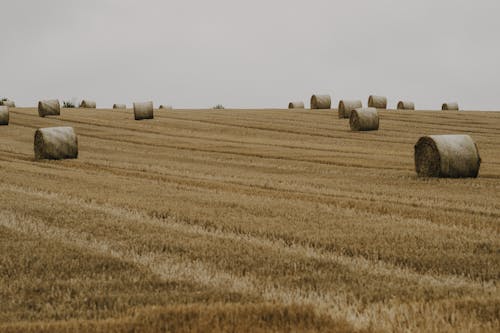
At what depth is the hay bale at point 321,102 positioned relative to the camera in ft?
164

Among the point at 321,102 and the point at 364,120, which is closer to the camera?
the point at 364,120

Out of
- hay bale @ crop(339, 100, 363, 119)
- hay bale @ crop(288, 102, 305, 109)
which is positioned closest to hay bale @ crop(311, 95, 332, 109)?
hay bale @ crop(288, 102, 305, 109)

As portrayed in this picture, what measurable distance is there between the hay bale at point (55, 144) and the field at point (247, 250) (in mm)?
3312

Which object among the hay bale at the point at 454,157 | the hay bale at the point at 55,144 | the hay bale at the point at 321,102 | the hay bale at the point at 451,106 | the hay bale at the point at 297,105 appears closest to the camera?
the hay bale at the point at 454,157

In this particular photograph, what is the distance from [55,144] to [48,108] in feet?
72.1

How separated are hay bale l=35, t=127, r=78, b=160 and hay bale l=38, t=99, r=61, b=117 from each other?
21.3m

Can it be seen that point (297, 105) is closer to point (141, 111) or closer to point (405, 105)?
point (405, 105)

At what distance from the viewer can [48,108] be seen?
43.3 metres

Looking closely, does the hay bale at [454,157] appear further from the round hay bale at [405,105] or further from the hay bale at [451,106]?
the round hay bale at [405,105]

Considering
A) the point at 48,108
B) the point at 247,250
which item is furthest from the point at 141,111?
the point at 247,250

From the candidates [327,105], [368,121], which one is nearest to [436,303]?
[368,121]

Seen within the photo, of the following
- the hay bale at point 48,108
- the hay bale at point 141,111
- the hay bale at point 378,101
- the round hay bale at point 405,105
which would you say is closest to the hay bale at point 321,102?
the hay bale at point 378,101

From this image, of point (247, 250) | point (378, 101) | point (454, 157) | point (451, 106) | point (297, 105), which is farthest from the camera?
point (297, 105)

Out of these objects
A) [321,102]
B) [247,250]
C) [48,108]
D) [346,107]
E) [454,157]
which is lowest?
[247,250]
